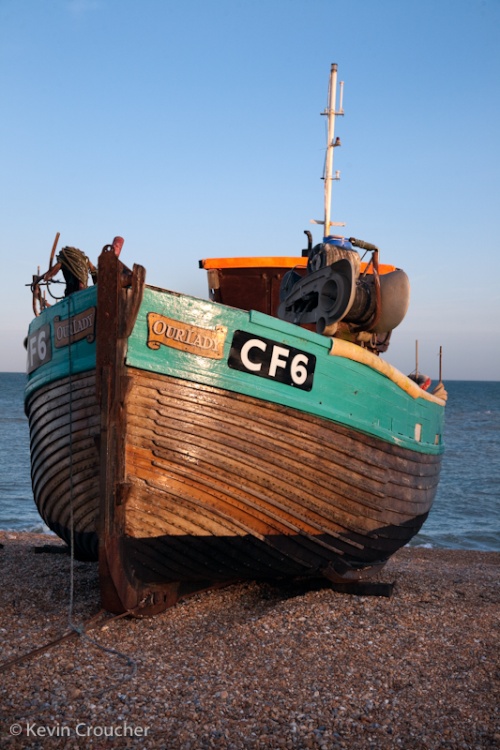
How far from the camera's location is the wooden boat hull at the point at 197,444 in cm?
500

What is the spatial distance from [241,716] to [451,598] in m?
3.22

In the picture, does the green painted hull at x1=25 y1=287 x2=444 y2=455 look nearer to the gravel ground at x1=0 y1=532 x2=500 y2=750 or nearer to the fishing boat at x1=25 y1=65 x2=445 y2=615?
the fishing boat at x1=25 y1=65 x2=445 y2=615

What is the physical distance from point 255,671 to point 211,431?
1.67m

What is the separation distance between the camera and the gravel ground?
3.70 meters

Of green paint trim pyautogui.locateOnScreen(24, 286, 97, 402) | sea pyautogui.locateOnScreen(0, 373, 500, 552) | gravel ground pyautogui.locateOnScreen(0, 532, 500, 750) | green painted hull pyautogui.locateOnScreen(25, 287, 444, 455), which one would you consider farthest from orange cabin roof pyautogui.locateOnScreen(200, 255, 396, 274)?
sea pyautogui.locateOnScreen(0, 373, 500, 552)

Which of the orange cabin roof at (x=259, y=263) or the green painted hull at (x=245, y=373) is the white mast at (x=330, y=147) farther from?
the green painted hull at (x=245, y=373)

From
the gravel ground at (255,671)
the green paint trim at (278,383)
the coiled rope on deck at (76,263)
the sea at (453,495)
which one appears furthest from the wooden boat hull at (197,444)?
the sea at (453,495)

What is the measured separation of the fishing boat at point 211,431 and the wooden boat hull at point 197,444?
0.04ft

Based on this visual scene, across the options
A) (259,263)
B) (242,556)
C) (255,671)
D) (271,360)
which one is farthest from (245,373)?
(259,263)

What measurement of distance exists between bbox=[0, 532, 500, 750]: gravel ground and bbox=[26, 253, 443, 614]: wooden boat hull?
40 cm

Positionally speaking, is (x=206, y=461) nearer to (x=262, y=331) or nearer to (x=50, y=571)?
(x=262, y=331)

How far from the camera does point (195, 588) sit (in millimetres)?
6016

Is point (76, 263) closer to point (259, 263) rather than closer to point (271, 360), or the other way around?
point (271, 360)

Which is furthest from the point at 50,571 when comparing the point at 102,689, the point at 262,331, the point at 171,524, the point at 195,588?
the point at 262,331
